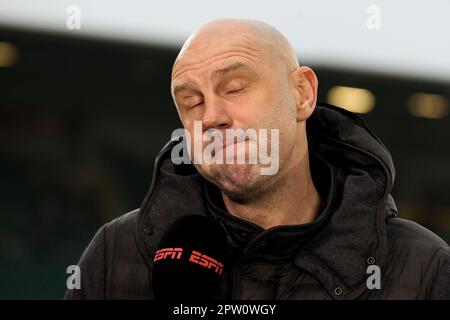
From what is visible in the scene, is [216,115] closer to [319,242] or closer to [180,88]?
[180,88]

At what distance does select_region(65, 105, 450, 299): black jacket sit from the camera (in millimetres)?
1650

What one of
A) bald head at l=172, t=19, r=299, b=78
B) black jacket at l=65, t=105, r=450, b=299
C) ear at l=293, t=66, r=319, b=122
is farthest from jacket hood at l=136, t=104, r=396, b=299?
bald head at l=172, t=19, r=299, b=78

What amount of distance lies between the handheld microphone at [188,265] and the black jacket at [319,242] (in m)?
0.15

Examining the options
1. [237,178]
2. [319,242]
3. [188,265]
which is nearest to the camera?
[188,265]

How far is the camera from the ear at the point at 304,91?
1735 mm

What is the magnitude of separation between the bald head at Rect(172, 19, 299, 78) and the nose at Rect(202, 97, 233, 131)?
0.11 m

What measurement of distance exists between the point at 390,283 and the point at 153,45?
4111 millimetres

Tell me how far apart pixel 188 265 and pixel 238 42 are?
1.72 ft

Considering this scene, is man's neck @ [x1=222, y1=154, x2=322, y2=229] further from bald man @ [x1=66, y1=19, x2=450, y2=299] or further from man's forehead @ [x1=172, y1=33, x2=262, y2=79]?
man's forehead @ [x1=172, y1=33, x2=262, y2=79]

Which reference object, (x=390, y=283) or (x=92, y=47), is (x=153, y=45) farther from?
(x=390, y=283)

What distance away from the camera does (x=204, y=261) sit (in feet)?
4.91

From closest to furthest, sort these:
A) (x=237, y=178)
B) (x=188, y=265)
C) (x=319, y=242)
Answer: (x=188, y=265)
(x=237, y=178)
(x=319, y=242)

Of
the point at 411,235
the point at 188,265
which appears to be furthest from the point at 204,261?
the point at 411,235
